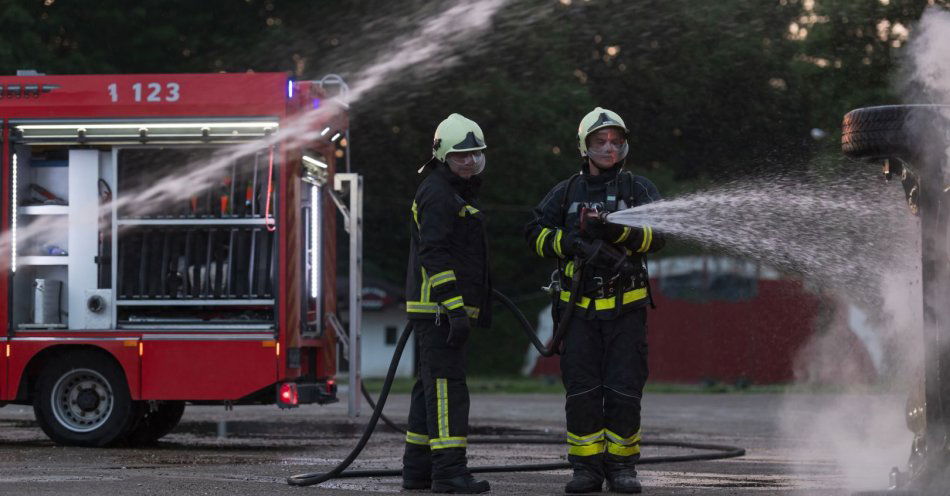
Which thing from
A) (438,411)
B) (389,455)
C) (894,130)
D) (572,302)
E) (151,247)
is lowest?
(389,455)

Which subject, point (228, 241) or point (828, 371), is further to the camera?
point (828, 371)

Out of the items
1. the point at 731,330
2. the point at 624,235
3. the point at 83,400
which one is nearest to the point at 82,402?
the point at 83,400

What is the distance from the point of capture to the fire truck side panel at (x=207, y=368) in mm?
10734

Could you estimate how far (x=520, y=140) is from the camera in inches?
1255

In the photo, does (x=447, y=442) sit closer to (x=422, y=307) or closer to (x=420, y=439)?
(x=420, y=439)

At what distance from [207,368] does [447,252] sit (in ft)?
12.3

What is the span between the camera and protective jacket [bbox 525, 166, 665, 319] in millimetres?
7723

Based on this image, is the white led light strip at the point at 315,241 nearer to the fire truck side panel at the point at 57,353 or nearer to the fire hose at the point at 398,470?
the fire truck side panel at the point at 57,353

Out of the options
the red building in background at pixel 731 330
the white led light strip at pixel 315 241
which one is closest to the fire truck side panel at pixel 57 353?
the white led light strip at pixel 315 241

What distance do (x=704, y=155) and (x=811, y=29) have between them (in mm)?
7355

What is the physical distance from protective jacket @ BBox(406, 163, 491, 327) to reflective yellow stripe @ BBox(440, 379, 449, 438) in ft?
1.10

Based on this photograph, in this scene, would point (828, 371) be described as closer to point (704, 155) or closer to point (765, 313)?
point (765, 313)

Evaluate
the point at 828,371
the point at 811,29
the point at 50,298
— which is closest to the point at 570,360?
the point at 50,298

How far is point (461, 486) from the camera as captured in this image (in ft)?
24.6
